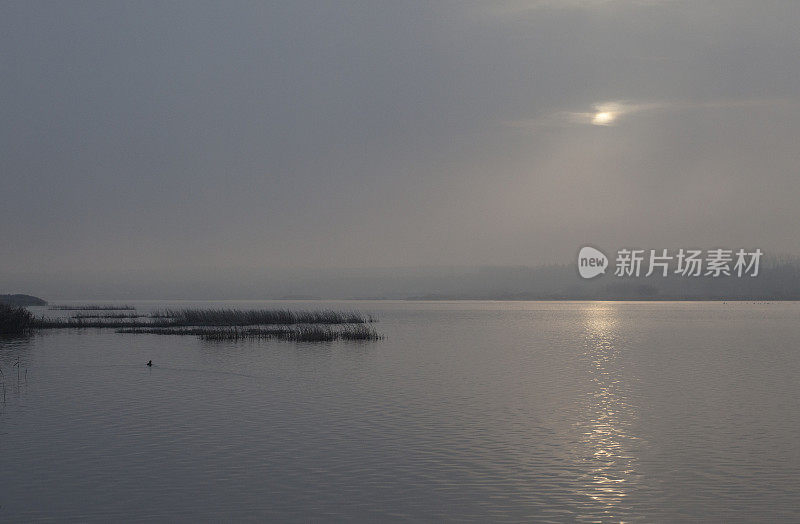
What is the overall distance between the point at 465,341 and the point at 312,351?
16.4m

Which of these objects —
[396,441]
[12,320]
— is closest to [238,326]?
[12,320]

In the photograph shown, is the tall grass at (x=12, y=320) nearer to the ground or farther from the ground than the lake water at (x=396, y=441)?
farther from the ground

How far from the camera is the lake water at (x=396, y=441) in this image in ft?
44.0

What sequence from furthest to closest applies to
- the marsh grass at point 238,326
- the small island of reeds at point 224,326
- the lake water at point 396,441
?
1. the small island of reeds at point 224,326
2. the marsh grass at point 238,326
3. the lake water at point 396,441

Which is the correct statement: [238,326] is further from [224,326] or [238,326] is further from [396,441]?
[396,441]

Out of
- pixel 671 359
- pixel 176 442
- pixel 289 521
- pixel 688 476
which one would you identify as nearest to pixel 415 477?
pixel 289 521

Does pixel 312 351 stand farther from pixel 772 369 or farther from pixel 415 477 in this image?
pixel 415 477

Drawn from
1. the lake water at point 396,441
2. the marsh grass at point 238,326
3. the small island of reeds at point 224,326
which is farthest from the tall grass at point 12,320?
the lake water at point 396,441

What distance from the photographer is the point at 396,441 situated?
61.5 feet

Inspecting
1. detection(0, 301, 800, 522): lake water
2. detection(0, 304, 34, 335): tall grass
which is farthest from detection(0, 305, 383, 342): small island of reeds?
detection(0, 301, 800, 522): lake water

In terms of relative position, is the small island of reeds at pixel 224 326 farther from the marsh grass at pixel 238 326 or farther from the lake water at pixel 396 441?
the lake water at pixel 396 441

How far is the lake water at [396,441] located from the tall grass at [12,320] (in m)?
24.8

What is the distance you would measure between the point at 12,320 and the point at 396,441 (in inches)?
2006

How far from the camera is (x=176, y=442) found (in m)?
18.7
